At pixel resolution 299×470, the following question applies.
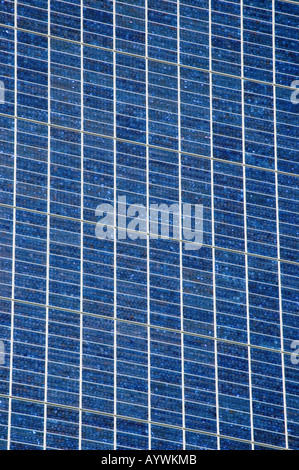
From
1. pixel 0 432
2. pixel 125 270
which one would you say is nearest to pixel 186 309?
pixel 125 270

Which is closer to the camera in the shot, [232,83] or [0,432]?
[0,432]

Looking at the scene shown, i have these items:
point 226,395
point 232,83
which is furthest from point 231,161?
point 226,395

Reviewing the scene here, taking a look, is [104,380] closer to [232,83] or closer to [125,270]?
[125,270]

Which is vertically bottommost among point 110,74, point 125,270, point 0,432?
point 0,432

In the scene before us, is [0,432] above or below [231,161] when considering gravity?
below

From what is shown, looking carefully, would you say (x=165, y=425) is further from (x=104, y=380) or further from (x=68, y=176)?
(x=68, y=176)

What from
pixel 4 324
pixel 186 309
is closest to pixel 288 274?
pixel 186 309

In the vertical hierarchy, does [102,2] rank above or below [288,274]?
above
